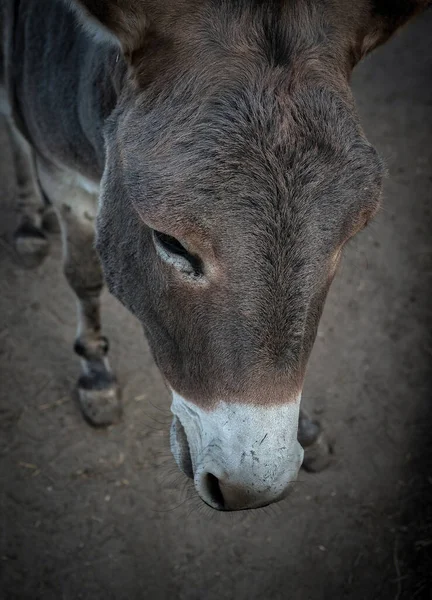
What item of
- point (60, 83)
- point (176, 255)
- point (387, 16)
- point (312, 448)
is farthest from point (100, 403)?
point (387, 16)

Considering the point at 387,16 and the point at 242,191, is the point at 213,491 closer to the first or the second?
the point at 242,191

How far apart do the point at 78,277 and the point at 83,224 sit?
334mm

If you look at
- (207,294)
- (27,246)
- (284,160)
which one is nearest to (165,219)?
(207,294)

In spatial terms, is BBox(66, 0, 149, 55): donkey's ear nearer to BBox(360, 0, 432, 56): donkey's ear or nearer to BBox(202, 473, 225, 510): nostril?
BBox(360, 0, 432, 56): donkey's ear

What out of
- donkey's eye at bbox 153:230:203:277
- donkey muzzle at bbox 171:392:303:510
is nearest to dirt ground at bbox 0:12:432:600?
donkey muzzle at bbox 171:392:303:510

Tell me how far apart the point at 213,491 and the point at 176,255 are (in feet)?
2.40

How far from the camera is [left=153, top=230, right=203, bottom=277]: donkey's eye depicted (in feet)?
5.89

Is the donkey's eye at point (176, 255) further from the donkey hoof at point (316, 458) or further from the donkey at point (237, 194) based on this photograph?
the donkey hoof at point (316, 458)

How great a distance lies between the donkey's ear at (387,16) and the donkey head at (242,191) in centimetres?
7

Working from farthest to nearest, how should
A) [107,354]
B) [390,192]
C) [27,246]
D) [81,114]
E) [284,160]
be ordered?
1. [390,192]
2. [27,246]
3. [107,354]
4. [81,114]
5. [284,160]

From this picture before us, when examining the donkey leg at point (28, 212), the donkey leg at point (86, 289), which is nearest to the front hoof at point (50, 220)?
the donkey leg at point (28, 212)

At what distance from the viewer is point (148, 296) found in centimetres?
209

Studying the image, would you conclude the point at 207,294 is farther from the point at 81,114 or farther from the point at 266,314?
the point at 81,114

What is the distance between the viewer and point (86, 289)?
Result: 342 centimetres
